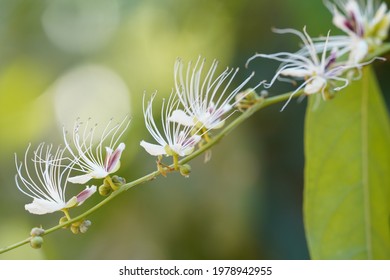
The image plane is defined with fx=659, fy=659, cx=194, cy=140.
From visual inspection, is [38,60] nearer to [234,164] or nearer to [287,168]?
[234,164]

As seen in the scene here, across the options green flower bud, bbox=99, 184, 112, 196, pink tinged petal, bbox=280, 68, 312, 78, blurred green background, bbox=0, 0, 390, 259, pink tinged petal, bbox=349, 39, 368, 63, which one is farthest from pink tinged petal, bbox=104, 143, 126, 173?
blurred green background, bbox=0, 0, 390, 259

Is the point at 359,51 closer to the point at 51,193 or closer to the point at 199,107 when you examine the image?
the point at 199,107

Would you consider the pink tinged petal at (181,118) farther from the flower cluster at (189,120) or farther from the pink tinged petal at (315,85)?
the pink tinged petal at (315,85)

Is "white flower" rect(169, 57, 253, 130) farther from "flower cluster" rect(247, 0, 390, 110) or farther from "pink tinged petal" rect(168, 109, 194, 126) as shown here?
"flower cluster" rect(247, 0, 390, 110)

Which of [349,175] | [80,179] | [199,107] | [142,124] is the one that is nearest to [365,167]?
[349,175]

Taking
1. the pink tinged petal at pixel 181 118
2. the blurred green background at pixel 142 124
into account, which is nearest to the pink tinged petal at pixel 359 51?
the pink tinged petal at pixel 181 118

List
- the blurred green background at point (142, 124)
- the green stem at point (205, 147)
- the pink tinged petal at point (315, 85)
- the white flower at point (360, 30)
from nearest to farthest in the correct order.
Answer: the green stem at point (205, 147) < the pink tinged petal at point (315, 85) < the white flower at point (360, 30) < the blurred green background at point (142, 124)
